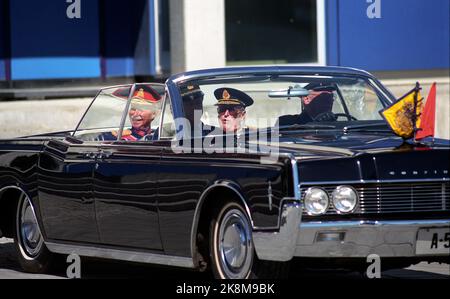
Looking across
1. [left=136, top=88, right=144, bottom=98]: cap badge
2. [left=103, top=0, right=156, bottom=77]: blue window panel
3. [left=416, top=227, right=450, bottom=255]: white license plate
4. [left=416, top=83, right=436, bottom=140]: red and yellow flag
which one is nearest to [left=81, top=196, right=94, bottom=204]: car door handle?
[left=136, top=88, right=144, bottom=98]: cap badge

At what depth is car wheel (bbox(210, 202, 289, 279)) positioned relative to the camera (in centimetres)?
649

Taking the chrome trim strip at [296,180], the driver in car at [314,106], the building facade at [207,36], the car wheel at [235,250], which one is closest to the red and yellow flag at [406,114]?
the driver in car at [314,106]

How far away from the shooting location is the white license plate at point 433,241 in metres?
6.39

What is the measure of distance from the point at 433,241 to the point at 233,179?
118 cm

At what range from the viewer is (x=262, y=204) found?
251 inches

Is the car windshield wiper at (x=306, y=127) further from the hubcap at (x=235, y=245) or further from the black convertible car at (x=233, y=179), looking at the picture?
the hubcap at (x=235, y=245)

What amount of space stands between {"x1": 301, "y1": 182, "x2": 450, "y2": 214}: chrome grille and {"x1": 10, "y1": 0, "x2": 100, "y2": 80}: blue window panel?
11.0m

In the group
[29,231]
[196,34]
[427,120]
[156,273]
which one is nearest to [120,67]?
[196,34]

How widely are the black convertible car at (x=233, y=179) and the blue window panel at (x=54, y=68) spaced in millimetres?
7371

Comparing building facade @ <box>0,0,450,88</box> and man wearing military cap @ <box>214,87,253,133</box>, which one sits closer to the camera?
man wearing military cap @ <box>214,87,253,133</box>

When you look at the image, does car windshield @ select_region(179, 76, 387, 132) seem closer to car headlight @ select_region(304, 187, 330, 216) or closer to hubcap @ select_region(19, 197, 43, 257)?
car headlight @ select_region(304, 187, 330, 216)

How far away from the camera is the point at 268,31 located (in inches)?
668

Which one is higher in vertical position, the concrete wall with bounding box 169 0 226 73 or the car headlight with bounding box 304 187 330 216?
the concrete wall with bounding box 169 0 226 73

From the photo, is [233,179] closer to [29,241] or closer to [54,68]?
[29,241]
